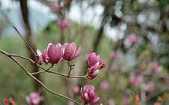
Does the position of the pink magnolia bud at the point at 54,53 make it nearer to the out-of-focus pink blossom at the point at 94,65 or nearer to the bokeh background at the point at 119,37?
the out-of-focus pink blossom at the point at 94,65

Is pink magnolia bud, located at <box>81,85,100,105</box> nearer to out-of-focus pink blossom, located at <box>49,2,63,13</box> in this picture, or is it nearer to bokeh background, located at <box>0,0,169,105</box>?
bokeh background, located at <box>0,0,169,105</box>

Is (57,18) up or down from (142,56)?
up

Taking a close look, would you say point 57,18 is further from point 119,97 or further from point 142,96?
point 119,97

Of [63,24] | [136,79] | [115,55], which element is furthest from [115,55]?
[63,24]

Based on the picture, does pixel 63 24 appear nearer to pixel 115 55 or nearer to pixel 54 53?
pixel 115 55

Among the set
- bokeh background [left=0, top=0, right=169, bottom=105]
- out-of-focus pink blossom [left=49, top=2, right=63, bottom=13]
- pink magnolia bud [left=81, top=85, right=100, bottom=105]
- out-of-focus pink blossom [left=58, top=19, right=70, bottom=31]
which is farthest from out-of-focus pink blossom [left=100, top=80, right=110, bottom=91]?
pink magnolia bud [left=81, top=85, right=100, bottom=105]

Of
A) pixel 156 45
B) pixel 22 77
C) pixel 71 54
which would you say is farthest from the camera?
pixel 22 77

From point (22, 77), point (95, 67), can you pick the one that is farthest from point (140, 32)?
point (95, 67)

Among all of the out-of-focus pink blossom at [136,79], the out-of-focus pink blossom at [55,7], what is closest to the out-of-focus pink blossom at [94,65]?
the out-of-focus pink blossom at [55,7]
